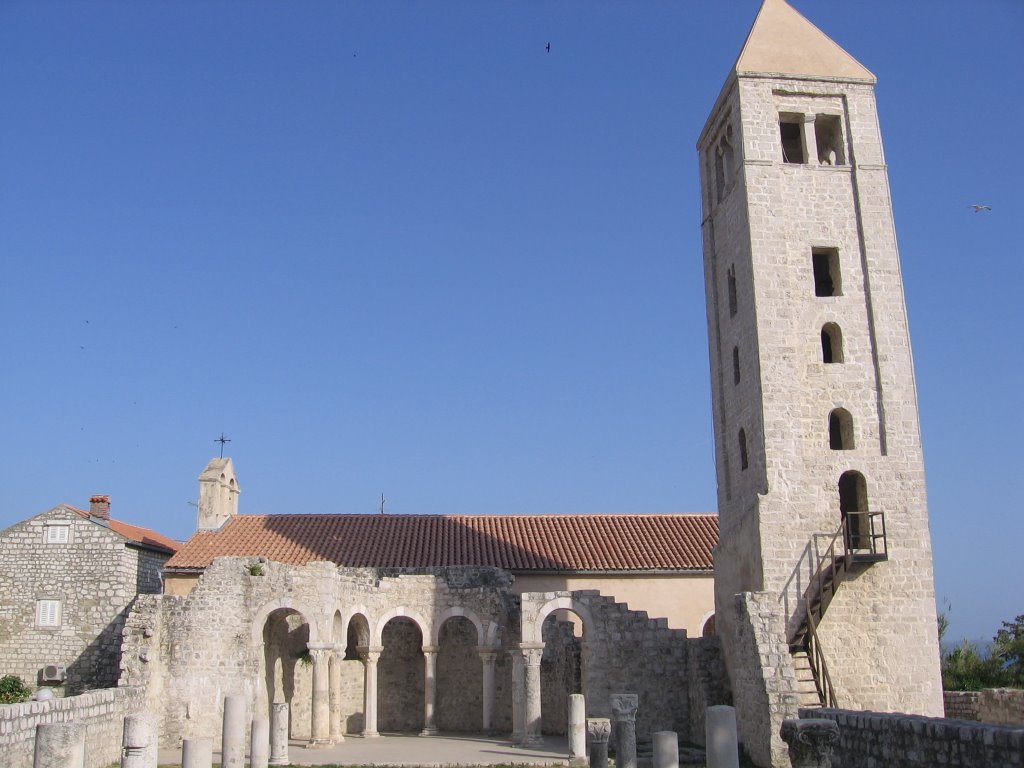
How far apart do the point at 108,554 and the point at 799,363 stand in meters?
20.9

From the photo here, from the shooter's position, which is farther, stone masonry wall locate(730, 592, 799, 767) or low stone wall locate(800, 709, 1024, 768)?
stone masonry wall locate(730, 592, 799, 767)

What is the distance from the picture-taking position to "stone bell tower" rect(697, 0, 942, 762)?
66.4ft

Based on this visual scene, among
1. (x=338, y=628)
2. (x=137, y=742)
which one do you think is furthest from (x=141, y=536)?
(x=137, y=742)

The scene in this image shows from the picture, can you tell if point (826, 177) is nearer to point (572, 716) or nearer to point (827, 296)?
point (827, 296)

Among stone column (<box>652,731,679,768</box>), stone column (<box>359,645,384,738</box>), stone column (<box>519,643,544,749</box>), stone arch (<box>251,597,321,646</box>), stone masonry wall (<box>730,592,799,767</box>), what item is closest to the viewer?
stone column (<box>652,731,679,768</box>)

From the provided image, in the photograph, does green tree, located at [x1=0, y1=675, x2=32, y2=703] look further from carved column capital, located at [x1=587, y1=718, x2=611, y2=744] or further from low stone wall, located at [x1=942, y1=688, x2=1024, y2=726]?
low stone wall, located at [x1=942, y1=688, x2=1024, y2=726]

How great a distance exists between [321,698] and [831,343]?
14.4 metres

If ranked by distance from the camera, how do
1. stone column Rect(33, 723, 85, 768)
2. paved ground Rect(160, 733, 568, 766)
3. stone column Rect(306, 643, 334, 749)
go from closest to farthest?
stone column Rect(33, 723, 85, 768) → paved ground Rect(160, 733, 568, 766) → stone column Rect(306, 643, 334, 749)

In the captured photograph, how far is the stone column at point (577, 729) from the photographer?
63.6 ft

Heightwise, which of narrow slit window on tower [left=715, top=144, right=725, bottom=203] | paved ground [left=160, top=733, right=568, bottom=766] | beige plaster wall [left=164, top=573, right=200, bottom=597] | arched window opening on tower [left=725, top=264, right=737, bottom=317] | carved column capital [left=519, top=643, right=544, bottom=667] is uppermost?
narrow slit window on tower [left=715, top=144, right=725, bottom=203]

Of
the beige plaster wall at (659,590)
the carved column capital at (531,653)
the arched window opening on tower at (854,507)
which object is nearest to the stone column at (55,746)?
the carved column capital at (531,653)

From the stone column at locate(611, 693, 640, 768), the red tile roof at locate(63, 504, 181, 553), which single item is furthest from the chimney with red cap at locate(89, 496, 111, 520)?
the stone column at locate(611, 693, 640, 768)

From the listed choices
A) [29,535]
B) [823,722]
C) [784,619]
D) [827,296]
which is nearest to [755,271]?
[827,296]

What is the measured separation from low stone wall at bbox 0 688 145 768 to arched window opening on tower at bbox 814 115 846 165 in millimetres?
19876
